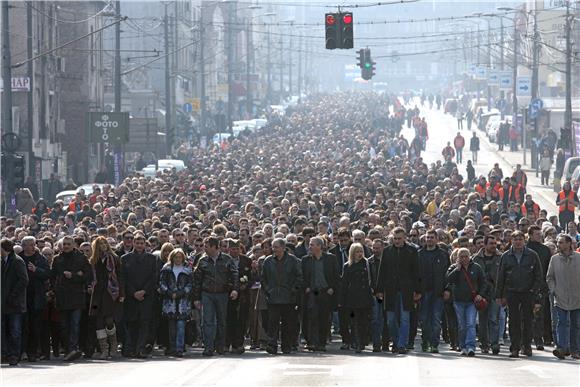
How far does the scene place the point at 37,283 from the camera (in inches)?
804

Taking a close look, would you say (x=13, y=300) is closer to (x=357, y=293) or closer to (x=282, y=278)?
(x=282, y=278)

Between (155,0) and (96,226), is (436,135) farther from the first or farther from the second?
(96,226)

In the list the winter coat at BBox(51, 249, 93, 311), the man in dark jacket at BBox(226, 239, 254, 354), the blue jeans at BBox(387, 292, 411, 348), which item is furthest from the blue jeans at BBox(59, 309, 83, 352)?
the blue jeans at BBox(387, 292, 411, 348)

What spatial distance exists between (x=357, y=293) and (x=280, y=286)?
36.5 inches

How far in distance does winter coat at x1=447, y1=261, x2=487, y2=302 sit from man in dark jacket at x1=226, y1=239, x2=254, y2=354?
2.52m

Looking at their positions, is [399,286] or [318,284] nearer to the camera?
[399,286]

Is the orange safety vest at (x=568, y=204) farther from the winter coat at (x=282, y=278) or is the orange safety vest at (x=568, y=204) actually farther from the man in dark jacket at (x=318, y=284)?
the winter coat at (x=282, y=278)

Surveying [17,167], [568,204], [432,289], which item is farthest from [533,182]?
[432,289]

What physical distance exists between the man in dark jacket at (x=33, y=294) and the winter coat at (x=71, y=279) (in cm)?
14

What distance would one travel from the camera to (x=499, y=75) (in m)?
95.5

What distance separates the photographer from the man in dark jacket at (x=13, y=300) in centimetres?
1992

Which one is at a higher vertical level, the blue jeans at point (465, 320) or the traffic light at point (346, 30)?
the traffic light at point (346, 30)

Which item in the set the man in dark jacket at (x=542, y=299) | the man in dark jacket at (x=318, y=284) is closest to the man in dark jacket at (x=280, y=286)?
the man in dark jacket at (x=318, y=284)

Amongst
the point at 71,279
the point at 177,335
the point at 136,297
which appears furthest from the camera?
the point at 177,335
